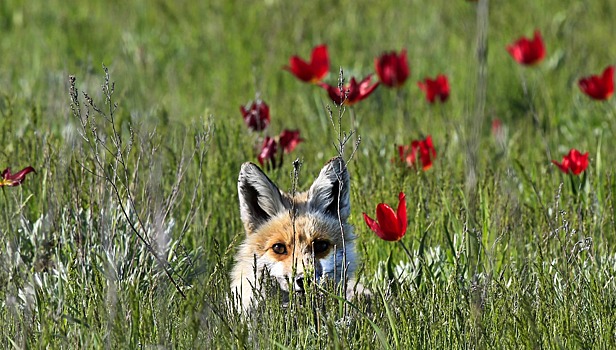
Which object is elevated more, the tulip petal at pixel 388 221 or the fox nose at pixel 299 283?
the tulip petal at pixel 388 221

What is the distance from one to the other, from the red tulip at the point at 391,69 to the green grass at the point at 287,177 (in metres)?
0.30

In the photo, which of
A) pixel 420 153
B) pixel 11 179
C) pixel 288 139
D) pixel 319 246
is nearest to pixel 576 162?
pixel 420 153

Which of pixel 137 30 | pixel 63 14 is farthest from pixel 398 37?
pixel 63 14

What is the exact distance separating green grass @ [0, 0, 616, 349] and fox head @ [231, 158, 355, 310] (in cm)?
18

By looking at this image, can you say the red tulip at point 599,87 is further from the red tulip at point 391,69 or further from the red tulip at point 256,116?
the red tulip at point 256,116

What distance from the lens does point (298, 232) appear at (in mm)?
3902

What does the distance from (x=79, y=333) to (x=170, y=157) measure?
2044mm

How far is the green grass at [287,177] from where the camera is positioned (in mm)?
3246

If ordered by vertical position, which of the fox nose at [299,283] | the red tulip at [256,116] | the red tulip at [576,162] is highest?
the red tulip at [256,116]

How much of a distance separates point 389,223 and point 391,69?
2.68 m

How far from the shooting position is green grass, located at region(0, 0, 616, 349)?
3.25m

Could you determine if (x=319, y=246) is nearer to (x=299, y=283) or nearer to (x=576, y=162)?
(x=299, y=283)

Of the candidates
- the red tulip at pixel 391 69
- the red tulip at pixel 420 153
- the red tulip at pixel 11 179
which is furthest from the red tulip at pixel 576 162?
the red tulip at pixel 11 179

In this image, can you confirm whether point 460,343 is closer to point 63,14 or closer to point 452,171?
point 452,171
